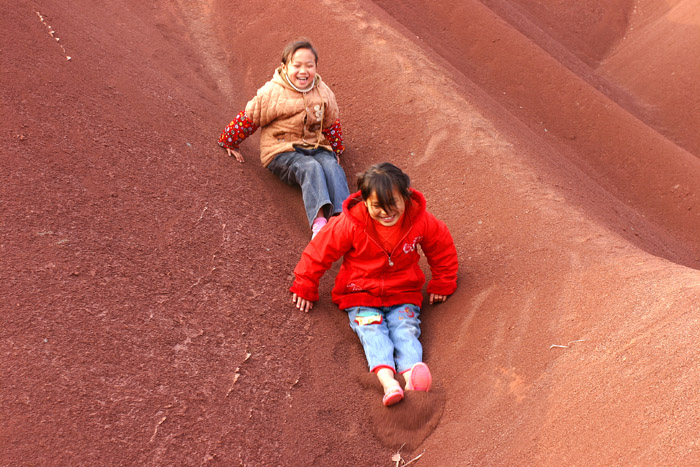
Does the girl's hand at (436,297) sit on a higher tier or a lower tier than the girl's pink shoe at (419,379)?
lower

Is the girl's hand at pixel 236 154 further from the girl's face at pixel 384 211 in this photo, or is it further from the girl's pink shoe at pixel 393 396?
the girl's pink shoe at pixel 393 396

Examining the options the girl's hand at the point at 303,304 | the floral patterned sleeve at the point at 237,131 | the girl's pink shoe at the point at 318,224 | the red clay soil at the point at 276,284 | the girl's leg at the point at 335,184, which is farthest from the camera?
the floral patterned sleeve at the point at 237,131

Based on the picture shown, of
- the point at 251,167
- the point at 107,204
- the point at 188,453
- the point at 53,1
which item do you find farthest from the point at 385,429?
the point at 53,1

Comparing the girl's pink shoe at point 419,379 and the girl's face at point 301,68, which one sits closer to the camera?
the girl's pink shoe at point 419,379

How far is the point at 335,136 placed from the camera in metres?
4.48

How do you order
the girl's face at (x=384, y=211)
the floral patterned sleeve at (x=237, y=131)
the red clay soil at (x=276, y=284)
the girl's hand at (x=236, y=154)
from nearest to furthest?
the red clay soil at (x=276, y=284)
the girl's face at (x=384, y=211)
the floral patterned sleeve at (x=237, y=131)
the girl's hand at (x=236, y=154)

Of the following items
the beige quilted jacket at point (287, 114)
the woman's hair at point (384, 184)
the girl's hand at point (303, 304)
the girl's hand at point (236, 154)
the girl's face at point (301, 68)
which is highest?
the woman's hair at point (384, 184)

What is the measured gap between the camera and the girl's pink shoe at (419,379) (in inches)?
111

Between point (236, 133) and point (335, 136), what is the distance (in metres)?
0.74

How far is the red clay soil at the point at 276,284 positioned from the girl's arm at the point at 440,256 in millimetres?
105

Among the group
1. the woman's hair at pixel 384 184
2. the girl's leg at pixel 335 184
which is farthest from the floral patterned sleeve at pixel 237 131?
the woman's hair at pixel 384 184

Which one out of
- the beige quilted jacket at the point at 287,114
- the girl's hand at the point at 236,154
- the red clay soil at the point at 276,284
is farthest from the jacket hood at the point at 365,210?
the girl's hand at the point at 236,154

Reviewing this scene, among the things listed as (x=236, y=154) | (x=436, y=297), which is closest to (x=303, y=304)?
(x=436, y=297)

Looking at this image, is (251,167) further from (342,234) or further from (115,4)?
(115,4)
